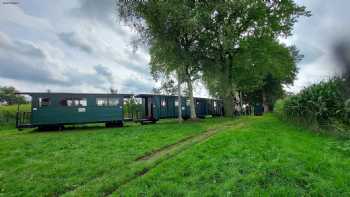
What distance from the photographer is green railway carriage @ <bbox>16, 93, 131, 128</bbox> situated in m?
13.5

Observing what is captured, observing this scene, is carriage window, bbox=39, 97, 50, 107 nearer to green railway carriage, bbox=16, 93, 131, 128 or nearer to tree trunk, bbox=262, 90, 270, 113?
green railway carriage, bbox=16, 93, 131, 128

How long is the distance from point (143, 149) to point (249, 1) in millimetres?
14585

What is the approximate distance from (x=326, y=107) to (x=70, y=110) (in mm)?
15575

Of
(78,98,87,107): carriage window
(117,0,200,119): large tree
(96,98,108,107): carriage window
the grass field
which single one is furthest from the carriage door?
the grass field

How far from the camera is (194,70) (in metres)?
19.6

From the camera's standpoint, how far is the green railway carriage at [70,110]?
1346 centimetres

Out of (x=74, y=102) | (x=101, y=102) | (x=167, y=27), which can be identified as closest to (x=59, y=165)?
(x=74, y=102)

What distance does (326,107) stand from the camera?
9.61 m

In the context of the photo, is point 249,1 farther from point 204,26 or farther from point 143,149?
point 143,149

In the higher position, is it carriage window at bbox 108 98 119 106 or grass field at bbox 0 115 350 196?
carriage window at bbox 108 98 119 106

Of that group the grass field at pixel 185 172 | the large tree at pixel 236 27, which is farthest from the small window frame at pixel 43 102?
the large tree at pixel 236 27

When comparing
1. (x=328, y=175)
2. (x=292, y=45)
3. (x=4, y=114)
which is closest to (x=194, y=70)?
(x=328, y=175)

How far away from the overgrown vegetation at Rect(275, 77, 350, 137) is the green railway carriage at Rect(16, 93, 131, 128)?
12.6 m

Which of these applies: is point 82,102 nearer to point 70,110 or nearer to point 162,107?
point 70,110
